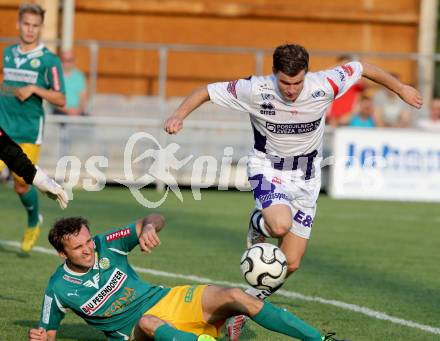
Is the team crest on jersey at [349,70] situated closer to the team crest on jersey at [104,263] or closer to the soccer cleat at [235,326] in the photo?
the soccer cleat at [235,326]

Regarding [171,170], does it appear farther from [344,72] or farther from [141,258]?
[344,72]

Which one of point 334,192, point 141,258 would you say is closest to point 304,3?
point 334,192

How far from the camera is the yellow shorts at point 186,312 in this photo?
6629mm

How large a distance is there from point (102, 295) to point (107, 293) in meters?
0.03

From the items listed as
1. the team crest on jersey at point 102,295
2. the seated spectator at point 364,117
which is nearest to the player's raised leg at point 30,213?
the team crest on jersey at point 102,295

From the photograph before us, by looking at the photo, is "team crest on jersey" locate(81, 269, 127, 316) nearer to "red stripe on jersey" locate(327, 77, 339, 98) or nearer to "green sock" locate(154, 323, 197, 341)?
"green sock" locate(154, 323, 197, 341)

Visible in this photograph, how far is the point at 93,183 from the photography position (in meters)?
19.0

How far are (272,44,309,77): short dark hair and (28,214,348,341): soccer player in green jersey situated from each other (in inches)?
59.9

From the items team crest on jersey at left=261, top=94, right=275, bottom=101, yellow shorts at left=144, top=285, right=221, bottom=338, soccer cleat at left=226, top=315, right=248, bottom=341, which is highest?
team crest on jersey at left=261, top=94, right=275, bottom=101

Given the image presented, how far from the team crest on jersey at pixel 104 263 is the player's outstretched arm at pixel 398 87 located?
2.71m

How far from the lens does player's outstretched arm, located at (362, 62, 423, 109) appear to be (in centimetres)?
818

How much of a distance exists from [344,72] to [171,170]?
34.9ft

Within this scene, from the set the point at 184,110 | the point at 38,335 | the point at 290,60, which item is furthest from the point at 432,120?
the point at 38,335

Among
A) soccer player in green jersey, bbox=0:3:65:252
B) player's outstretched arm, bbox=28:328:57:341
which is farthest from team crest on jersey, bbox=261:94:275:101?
soccer player in green jersey, bbox=0:3:65:252
